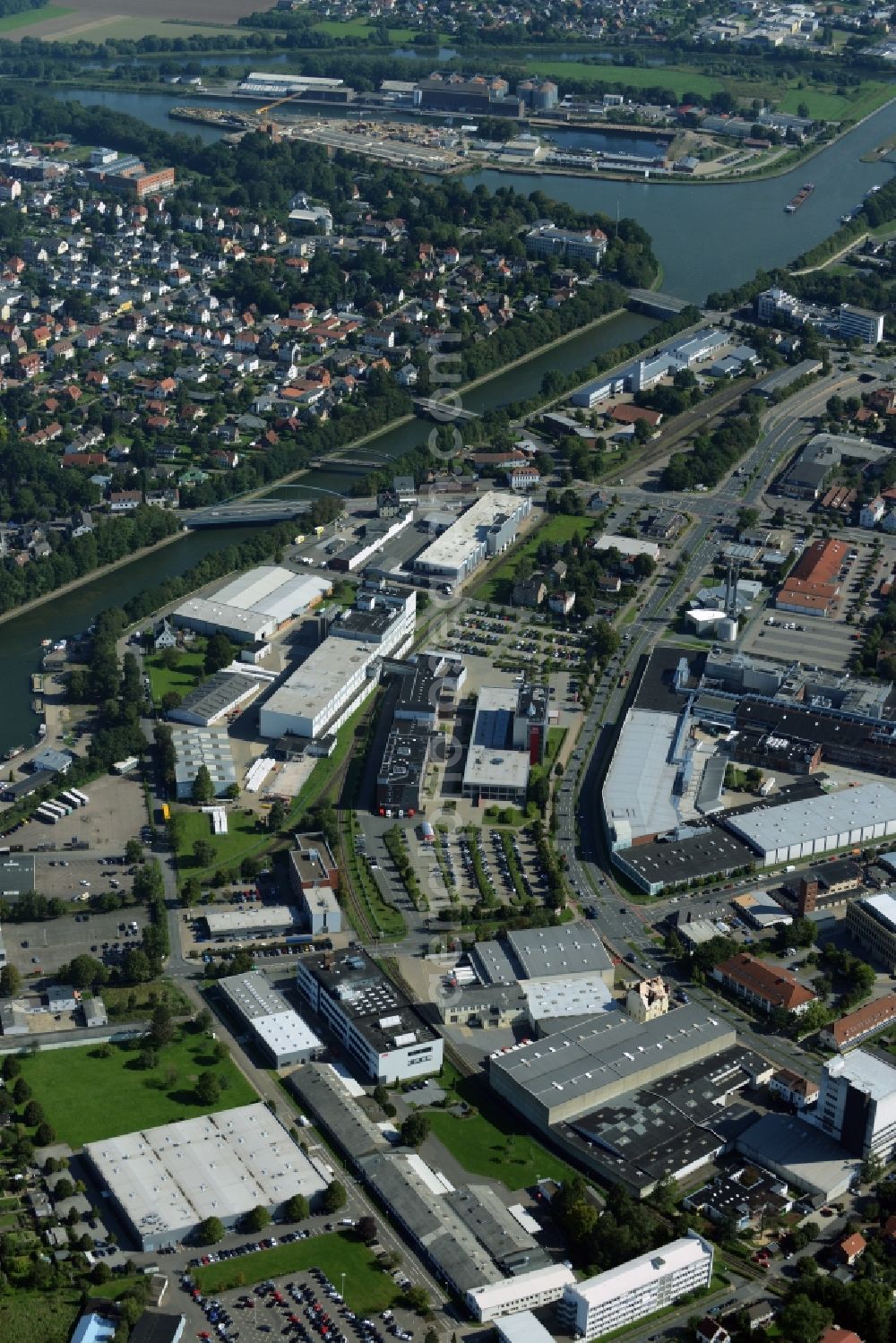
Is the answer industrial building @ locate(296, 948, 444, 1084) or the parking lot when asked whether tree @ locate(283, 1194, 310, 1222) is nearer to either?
the parking lot

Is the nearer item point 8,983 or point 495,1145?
point 495,1145

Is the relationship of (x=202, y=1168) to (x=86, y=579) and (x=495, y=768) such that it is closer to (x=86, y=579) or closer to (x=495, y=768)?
(x=495, y=768)

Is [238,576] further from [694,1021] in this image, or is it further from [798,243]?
[798,243]

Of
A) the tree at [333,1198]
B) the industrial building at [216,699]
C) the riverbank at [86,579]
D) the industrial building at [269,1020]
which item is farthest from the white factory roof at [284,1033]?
the riverbank at [86,579]

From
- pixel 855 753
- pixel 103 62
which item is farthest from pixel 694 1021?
pixel 103 62

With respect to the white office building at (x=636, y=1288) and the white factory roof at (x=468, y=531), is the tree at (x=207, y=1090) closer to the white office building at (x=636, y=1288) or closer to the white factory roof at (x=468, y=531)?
the white office building at (x=636, y=1288)

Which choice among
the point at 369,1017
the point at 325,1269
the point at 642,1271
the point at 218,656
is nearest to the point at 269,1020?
the point at 369,1017

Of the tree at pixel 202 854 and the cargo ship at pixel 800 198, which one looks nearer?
the tree at pixel 202 854
